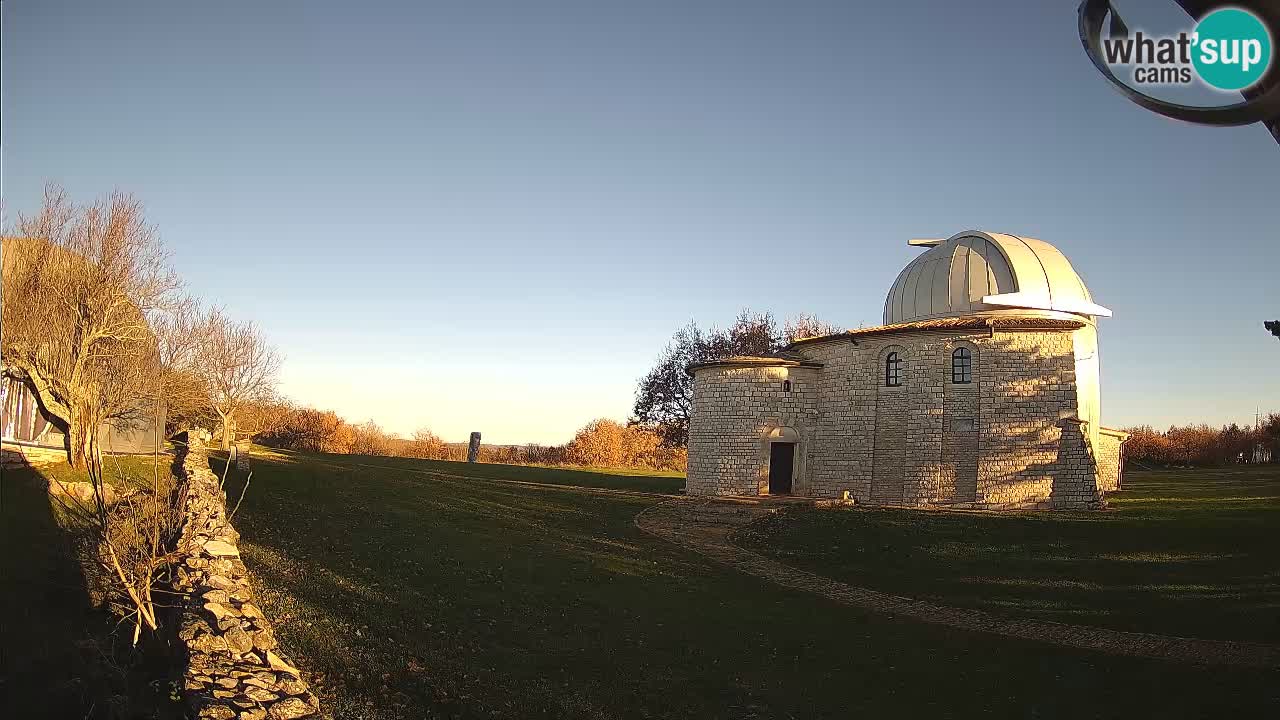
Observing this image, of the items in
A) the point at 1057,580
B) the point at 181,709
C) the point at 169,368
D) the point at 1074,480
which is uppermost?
the point at 169,368

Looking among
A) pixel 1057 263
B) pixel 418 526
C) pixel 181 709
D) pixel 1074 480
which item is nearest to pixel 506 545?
pixel 418 526

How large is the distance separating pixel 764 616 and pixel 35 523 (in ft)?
43.7

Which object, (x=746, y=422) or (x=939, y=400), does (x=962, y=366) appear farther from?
(x=746, y=422)

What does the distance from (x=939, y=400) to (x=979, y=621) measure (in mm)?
12360

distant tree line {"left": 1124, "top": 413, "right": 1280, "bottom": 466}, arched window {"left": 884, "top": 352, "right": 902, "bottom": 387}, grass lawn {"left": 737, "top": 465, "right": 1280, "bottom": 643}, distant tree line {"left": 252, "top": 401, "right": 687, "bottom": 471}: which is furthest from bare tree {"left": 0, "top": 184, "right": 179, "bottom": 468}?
distant tree line {"left": 1124, "top": 413, "right": 1280, "bottom": 466}

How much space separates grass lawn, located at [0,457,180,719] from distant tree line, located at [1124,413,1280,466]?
49.8 meters

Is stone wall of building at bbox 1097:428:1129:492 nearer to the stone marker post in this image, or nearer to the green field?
the green field

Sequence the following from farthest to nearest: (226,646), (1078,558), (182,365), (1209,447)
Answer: (1209,447)
(182,365)
(1078,558)
(226,646)

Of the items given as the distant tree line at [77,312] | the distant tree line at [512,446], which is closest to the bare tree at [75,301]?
the distant tree line at [77,312]

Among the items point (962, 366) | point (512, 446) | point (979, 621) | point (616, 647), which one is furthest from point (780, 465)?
point (512, 446)

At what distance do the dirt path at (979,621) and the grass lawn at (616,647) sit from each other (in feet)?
1.73

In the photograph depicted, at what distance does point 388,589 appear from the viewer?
1134 centimetres

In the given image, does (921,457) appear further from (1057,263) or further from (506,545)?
(506,545)

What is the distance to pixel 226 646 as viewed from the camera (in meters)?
8.01
